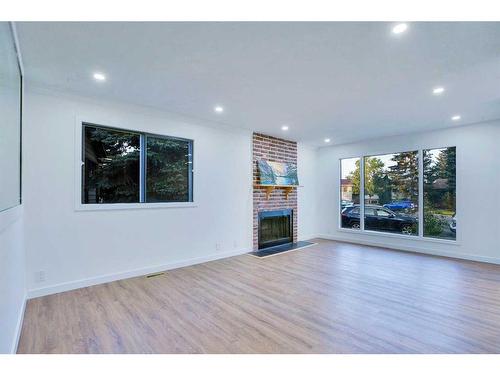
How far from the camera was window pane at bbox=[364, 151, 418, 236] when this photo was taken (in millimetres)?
5621

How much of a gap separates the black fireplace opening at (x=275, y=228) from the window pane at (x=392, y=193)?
6.55 ft

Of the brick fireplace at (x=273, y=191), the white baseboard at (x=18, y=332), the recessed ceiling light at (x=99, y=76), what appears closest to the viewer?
the white baseboard at (x=18, y=332)

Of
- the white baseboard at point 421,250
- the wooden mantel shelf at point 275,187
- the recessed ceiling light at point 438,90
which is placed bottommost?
the white baseboard at point 421,250

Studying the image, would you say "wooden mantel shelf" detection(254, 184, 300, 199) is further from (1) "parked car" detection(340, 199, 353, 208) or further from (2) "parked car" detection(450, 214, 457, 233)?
(2) "parked car" detection(450, 214, 457, 233)

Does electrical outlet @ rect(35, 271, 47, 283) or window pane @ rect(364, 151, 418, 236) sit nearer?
electrical outlet @ rect(35, 271, 47, 283)

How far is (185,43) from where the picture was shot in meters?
2.24

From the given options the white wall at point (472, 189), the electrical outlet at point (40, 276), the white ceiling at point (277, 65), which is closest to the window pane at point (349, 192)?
the white wall at point (472, 189)

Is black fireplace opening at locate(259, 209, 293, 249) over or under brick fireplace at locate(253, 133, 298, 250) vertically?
under

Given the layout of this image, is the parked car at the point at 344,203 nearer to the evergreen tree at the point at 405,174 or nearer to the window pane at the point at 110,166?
the evergreen tree at the point at 405,174

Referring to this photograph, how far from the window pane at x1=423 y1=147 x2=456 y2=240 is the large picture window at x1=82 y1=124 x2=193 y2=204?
4937 millimetres

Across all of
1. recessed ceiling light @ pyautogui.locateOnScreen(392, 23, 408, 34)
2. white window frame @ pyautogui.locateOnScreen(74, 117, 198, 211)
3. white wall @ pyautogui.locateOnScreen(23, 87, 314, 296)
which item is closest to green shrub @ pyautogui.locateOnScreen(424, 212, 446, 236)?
white wall @ pyautogui.locateOnScreen(23, 87, 314, 296)

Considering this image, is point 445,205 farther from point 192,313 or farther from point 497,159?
point 192,313

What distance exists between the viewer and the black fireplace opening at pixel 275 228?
567 centimetres

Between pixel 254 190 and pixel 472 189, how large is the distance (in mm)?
4196
